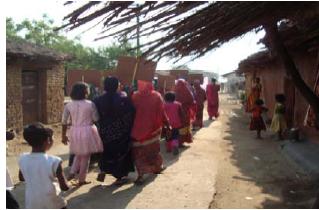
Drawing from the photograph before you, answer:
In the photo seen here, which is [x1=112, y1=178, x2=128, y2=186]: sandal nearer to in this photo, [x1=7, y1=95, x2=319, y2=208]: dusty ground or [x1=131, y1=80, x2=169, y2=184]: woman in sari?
[x1=7, y1=95, x2=319, y2=208]: dusty ground

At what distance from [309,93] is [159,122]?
3.45m

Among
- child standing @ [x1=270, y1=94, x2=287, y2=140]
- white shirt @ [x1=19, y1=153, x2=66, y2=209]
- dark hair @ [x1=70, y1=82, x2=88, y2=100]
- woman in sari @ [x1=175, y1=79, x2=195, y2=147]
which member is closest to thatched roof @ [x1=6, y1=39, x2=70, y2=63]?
woman in sari @ [x1=175, y1=79, x2=195, y2=147]

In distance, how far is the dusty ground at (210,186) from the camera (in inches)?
246

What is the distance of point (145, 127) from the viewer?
286 inches

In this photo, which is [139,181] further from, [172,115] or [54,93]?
[54,93]

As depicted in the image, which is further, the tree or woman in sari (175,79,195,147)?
woman in sari (175,79,195,147)

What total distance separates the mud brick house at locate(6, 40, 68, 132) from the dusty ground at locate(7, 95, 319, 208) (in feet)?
12.6

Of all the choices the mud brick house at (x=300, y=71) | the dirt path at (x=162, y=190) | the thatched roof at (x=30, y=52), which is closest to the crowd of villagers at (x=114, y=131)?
the dirt path at (x=162, y=190)

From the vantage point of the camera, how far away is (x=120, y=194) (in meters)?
6.65

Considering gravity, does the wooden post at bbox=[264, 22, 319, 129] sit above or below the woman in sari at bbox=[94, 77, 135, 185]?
above

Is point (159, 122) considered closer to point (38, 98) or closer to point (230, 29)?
point (230, 29)

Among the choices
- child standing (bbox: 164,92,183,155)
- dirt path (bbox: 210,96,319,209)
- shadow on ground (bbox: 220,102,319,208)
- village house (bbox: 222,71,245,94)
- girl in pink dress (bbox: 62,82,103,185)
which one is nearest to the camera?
dirt path (bbox: 210,96,319,209)

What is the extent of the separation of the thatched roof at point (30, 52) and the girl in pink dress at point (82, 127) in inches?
269

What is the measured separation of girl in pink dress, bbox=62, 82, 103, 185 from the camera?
6980mm
